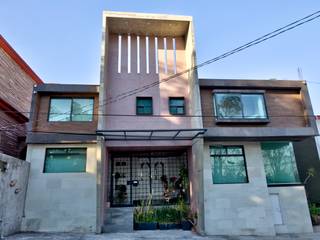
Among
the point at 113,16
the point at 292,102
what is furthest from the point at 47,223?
the point at 292,102

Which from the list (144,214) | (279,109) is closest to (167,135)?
(144,214)

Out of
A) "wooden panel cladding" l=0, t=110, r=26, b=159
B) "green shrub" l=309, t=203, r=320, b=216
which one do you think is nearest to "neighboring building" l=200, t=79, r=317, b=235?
"green shrub" l=309, t=203, r=320, b=216

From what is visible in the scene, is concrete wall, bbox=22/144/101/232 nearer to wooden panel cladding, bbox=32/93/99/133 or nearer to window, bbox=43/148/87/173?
window, bbox=43/148/87/173

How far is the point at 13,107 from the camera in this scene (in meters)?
10.6

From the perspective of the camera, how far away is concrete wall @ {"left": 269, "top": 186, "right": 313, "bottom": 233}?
8.73 m

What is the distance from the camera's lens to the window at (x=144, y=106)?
9633 millimetres

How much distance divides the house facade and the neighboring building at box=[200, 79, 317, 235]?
0.04 metres

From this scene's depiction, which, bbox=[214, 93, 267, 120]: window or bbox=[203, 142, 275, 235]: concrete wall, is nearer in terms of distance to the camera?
bbox=[203, 142, 275, 235]: concrete wall

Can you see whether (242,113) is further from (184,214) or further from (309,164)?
(309,164)

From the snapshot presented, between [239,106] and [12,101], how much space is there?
10847mm

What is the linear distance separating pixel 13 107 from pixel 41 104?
254cm

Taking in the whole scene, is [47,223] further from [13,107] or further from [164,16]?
[164,16]

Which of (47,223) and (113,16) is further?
(113,16)

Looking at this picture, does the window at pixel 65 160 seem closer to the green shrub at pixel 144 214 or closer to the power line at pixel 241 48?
the power line at pixel 241 48
